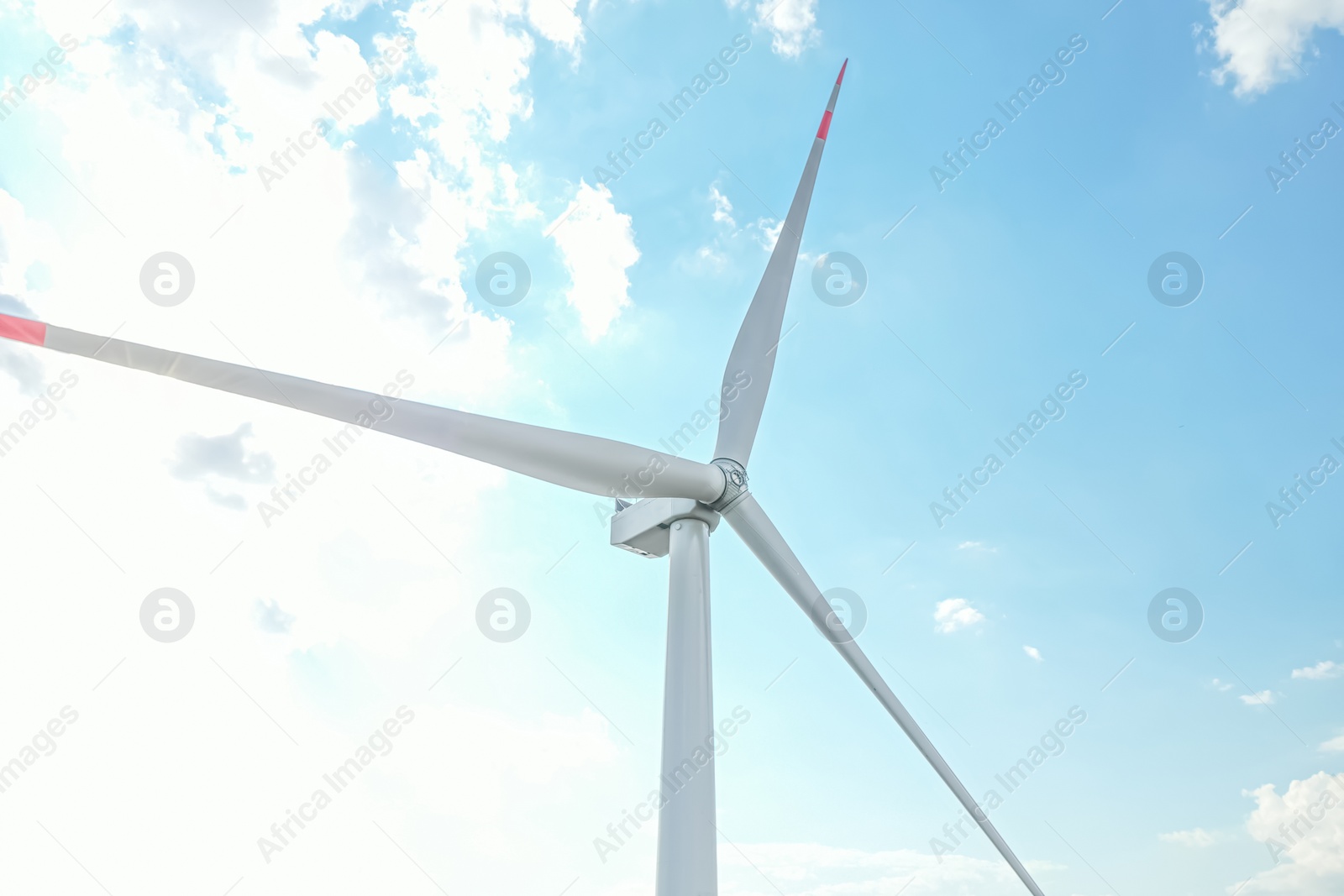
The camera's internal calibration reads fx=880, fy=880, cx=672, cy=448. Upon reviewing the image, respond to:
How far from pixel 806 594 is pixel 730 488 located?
7.40ft

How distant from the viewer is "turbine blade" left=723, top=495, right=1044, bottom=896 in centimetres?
1466

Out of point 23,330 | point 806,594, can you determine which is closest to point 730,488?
point 806,594

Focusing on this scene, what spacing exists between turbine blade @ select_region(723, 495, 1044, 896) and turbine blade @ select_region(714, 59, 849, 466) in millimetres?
1437

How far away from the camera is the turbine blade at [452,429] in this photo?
10.4 meters

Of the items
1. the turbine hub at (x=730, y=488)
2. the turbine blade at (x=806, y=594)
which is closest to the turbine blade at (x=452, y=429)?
the turbine hub at (x=730, y=488)

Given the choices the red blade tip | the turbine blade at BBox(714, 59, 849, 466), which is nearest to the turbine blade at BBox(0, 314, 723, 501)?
the red blade tip

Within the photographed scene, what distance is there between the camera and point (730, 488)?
1446 centimetres

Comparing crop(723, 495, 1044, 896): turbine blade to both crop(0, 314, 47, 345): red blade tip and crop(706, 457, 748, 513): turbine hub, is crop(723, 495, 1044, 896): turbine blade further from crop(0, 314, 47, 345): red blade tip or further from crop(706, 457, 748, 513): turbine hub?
crop(0, 314, 47, 345): red blade tip

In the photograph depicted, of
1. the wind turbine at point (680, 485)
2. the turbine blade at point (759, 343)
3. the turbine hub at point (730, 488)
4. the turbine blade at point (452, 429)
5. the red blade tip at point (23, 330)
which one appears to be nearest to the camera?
the red blade tip at point (23, 330)

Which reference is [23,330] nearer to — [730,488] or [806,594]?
[730,488]

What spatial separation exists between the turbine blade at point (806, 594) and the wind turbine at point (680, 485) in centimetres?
2

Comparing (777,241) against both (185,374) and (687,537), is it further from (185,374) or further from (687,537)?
(185,374)

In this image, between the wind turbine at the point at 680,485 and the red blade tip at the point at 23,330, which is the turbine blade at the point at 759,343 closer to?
the wind turbine at the point at 680,485

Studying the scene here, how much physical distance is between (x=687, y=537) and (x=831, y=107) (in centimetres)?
1070
